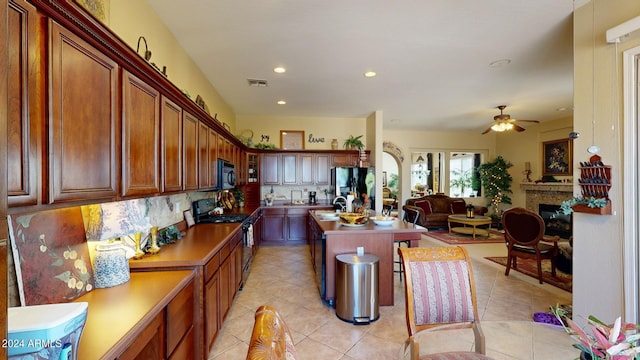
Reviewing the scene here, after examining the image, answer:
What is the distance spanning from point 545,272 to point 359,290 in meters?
3.41

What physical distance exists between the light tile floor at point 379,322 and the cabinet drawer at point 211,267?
715mm

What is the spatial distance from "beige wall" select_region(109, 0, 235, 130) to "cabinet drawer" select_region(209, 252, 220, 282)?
1.69 metres

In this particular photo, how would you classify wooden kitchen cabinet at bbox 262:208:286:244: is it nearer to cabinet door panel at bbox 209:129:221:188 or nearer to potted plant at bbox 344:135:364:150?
potted plant at bbox 344:135:364:150

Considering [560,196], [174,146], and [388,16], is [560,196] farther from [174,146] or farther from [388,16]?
[174,146]

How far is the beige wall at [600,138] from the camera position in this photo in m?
2.07

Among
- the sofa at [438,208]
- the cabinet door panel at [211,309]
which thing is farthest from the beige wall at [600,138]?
the sofa at [438,208]

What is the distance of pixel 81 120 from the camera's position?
3.71 ft

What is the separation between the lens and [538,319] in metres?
2.75

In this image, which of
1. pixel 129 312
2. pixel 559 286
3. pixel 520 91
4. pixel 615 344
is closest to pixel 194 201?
pixel 129 312

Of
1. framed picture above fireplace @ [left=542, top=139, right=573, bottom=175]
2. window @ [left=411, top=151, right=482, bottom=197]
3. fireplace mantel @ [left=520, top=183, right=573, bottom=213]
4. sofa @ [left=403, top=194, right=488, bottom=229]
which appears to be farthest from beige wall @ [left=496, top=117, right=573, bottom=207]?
sofa @ [left=403, top=194, right=488, bottom=229]

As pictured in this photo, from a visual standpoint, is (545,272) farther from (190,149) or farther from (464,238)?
(190,149)

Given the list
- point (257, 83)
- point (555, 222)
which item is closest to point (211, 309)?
point (257, 83)

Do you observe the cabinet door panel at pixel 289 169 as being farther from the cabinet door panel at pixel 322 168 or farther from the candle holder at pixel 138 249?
the candle holder at pixel 138 249

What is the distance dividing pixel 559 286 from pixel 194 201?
16.2 feet
